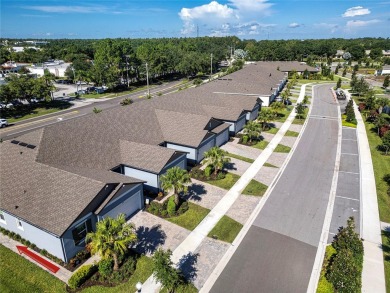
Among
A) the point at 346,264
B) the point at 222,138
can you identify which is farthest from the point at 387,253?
the point at 222,138

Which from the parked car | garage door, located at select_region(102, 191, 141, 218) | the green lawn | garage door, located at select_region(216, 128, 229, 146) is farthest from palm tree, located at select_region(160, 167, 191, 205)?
the parked car

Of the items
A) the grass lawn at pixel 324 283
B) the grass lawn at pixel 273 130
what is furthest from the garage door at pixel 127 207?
the grass lawn at pixel 273 130

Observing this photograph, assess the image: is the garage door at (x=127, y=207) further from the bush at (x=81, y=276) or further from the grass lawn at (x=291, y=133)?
the grass lawn at (x=291, y=133)

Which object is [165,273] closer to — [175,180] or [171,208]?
[171,208]

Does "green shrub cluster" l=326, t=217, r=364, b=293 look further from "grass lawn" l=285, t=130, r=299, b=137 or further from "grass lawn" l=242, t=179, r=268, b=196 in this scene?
"grass lawn" l=285, t=130, r=299, b=137

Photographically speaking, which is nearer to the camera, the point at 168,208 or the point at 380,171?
the point at 168,208

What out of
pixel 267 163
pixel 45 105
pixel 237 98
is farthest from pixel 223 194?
pixel 45 105
